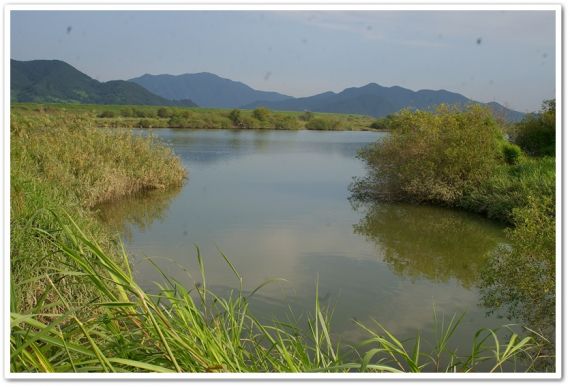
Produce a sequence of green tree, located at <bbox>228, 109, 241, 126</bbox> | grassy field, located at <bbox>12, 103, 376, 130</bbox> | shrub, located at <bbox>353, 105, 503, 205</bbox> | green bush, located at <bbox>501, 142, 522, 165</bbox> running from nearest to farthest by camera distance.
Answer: shrub, located at <bbox>353, 105, 503, 205</bbox> < green bush, located at <bbox>501, 142, 522, 165</bbox> < grassy field, located at <bbox>12, 103, 376, 130</bbox> < green tree, located at <bbox>228, 109, 241, 126</bbox>

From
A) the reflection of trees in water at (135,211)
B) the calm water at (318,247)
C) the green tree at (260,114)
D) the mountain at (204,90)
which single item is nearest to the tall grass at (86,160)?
the reflection of trees in water at (135,211)

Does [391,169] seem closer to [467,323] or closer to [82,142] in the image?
[82,142]

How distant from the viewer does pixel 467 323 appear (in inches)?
308

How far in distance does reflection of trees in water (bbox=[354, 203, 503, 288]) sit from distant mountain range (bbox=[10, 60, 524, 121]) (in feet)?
166

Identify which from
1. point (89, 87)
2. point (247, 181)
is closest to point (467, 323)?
point (247, 181)

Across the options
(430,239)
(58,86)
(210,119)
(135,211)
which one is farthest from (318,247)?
(58,86)

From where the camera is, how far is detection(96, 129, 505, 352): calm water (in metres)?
8.36

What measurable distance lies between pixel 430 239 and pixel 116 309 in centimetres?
1144

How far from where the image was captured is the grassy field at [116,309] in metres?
2.40

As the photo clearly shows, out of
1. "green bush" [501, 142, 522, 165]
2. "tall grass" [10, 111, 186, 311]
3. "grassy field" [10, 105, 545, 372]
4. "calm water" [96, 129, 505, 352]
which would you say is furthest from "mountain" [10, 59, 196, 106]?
"green bush" [501, 142, 522, 165]

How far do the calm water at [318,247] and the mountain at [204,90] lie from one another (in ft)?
523

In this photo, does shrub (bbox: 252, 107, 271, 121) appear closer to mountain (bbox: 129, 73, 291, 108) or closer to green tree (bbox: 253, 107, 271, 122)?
green tree (bbox: 253, 107, 271, 122)

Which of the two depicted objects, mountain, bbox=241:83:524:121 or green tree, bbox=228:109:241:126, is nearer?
green tree, bbox=228:109:241:126

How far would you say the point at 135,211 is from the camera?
15.3 m
